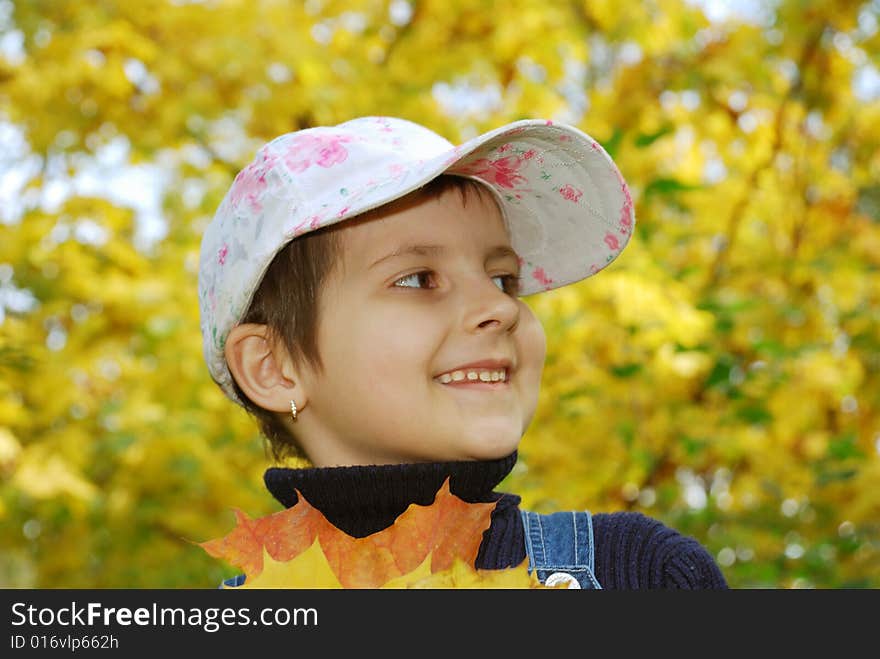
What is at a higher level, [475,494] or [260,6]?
[260,6]

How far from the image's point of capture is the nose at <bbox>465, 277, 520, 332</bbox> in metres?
0.88

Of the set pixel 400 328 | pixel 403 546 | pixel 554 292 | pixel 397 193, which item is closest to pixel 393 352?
pixel 400 328

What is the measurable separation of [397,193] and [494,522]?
314 mm

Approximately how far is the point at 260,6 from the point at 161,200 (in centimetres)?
81

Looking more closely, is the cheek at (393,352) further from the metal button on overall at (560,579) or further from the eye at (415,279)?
the metal button on overall at (560,579)

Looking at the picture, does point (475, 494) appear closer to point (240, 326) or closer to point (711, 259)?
point (240, 326)

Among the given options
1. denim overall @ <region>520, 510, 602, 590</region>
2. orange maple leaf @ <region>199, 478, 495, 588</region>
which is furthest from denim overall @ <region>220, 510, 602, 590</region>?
orange maple leaf @ <region>199, 478, 495, 588</region>

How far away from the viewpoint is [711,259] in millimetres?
3281

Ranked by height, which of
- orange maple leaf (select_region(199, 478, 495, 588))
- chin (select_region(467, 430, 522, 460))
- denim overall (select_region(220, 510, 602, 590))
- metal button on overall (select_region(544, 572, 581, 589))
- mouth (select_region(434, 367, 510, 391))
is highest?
mouth (select_region(434, 367, 510, 391))

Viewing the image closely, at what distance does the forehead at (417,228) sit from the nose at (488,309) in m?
0.05

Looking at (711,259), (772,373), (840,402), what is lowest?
(772,373)

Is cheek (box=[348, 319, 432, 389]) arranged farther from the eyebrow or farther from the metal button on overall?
the metal button on overall
